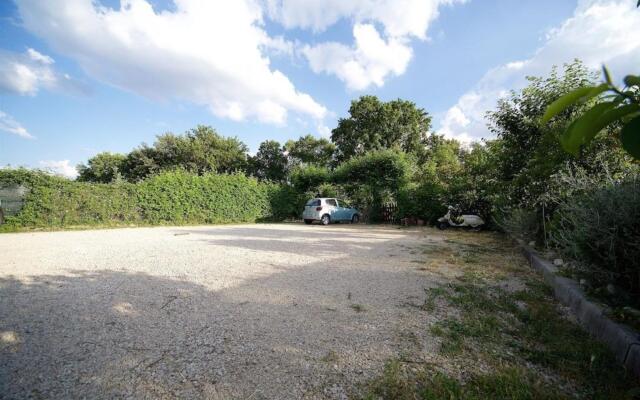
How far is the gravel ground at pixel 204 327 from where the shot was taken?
2.02m

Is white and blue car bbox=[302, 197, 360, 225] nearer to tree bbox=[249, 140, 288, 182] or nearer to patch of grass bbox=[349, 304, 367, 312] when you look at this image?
patch of grass bbox=[349, 304, 367, 312]

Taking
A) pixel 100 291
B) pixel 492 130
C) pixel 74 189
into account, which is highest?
pixel 492 130

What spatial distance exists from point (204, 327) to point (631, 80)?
3.20m

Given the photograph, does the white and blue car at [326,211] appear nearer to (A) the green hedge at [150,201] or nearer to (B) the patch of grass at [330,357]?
(A) the green hedge at [150,201]

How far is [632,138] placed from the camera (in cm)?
59

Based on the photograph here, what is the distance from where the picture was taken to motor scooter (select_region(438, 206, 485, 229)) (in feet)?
37.6

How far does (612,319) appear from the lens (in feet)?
7.97

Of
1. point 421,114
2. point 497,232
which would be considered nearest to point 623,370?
point 497,232

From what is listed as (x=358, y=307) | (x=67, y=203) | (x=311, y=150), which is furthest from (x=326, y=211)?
(x=311, y=150)

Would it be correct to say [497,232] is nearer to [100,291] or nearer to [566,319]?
[566,319]

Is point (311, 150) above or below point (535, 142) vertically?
above

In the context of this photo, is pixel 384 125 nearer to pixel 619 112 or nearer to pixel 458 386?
pixel 458 386

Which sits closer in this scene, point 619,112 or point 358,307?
point 619,112

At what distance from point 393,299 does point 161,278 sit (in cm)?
342
